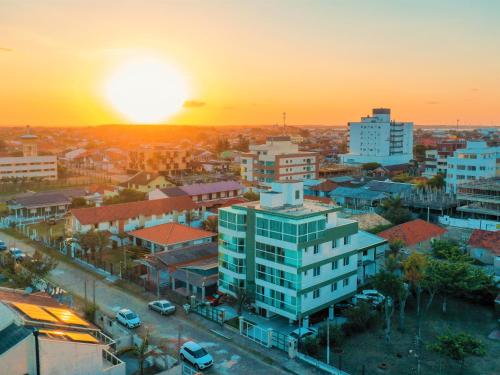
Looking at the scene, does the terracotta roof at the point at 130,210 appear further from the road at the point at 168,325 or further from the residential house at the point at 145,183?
the residential house at the point at 145,183

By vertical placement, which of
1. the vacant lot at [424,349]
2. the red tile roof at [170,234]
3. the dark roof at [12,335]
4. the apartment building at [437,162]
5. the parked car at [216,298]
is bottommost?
the vacant lot at [424,349]

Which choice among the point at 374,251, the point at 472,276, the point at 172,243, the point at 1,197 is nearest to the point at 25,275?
the point at 172,243

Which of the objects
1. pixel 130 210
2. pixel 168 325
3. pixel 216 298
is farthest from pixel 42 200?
pixel 168 325

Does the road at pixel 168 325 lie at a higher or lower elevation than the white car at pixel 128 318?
lower

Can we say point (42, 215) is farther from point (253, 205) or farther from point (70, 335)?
point (70, 335)

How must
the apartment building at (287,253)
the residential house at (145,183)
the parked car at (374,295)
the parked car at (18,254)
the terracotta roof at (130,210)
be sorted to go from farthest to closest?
the residential house at (145,183)
the terracotta roof at (130,210)
the parked car at (18,254)
the parked car at (374,295)
the apartment building at (287,253)

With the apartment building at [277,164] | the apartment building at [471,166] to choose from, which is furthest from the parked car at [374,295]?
the apartment building at [277,164]

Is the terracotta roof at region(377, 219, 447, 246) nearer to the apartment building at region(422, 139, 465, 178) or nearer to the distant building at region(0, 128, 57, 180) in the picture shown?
the apartment building at region(422, 139, 465, 178)
